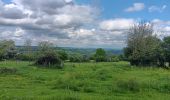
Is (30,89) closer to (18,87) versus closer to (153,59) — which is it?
(18,87)

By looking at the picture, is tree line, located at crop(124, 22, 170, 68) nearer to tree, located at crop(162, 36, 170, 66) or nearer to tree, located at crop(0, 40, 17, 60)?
tree, located at crop(162, 36, 170, 66)

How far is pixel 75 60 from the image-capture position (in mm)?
102438

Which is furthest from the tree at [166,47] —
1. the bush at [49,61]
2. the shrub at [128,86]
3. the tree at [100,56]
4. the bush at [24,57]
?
the shrub at [128,86]

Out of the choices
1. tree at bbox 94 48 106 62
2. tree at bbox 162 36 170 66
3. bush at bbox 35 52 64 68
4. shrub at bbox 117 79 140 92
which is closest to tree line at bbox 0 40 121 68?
tree at bbox 94 48 106 62

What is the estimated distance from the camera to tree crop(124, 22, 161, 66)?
76625 millimetres

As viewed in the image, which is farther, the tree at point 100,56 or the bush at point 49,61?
the tree at point 100,56

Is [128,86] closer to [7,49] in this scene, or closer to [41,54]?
[41,54]

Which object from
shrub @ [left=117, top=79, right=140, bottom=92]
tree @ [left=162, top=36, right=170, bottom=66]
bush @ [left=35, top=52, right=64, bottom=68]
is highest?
tree @ [left=162, top=36, right=170, bottom=66]

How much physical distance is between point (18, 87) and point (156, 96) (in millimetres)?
11561

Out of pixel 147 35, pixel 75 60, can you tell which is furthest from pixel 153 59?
pixel 75 60

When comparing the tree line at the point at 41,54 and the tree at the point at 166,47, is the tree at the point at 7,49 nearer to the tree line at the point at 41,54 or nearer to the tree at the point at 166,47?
the tree line at the point at 41,54

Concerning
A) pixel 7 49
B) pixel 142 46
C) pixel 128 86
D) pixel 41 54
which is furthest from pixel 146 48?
Result: pixel 128 86

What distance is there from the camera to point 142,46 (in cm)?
8475

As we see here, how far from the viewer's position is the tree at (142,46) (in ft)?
251
